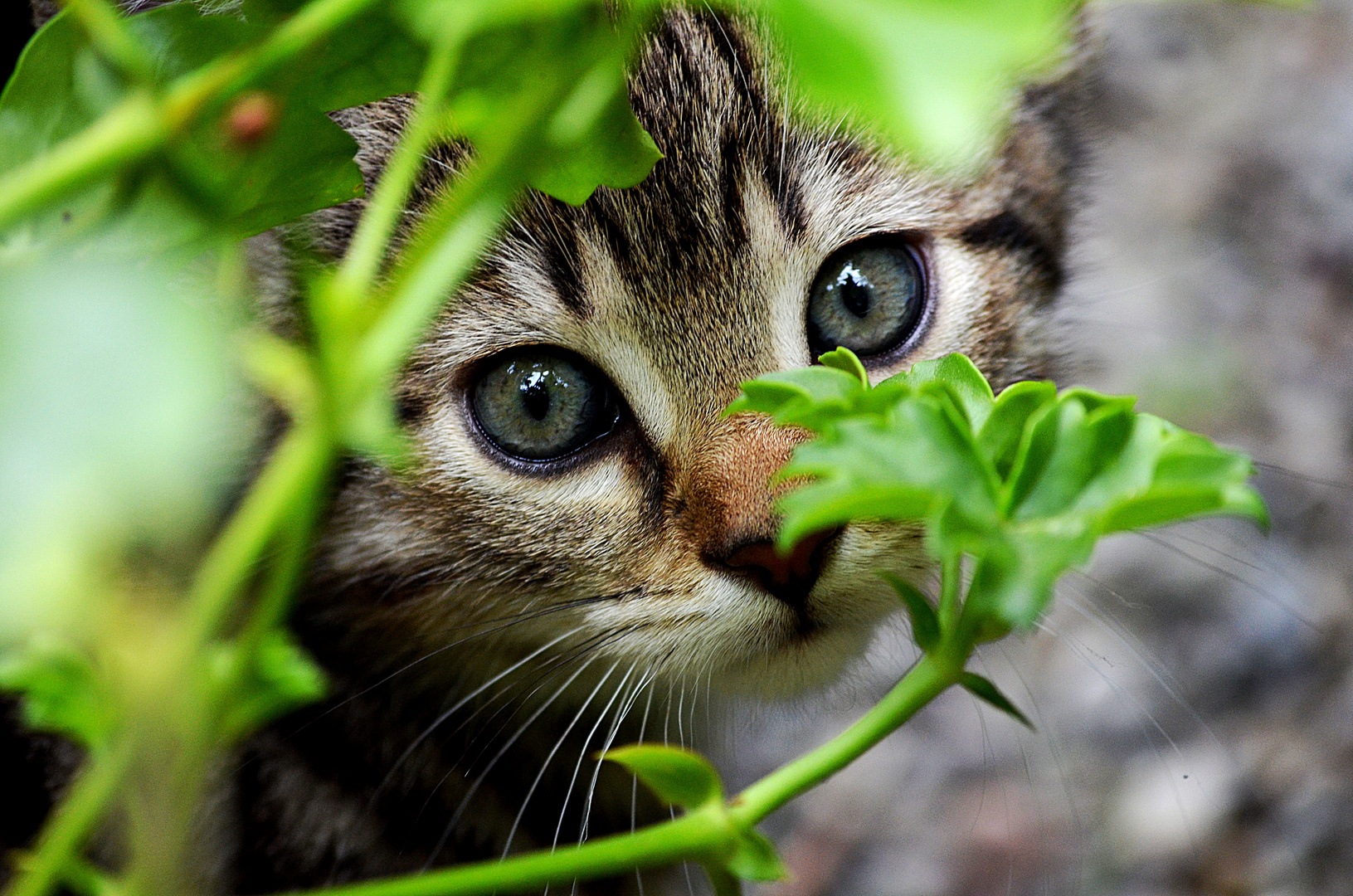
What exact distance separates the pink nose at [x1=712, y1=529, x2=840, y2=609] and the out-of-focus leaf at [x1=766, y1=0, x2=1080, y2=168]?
2.10ft

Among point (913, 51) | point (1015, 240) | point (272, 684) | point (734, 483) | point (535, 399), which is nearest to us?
point (913, 51)

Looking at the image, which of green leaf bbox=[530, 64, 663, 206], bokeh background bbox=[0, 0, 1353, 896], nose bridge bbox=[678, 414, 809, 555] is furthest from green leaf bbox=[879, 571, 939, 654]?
bokeh background bbox=[0, 0, 1353, 896]

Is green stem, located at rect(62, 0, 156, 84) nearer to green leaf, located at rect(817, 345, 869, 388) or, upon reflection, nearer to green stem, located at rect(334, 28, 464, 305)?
green stem, located at rect(334, 28, 464, 305)

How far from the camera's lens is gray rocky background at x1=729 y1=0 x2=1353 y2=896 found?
6.18ft

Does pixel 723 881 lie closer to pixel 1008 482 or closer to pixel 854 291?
pixel 1008 482

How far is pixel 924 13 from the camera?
0.23 meters

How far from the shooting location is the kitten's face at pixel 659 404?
0.90 metres

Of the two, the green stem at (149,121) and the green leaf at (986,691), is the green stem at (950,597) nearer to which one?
the green leaf at (986,691)

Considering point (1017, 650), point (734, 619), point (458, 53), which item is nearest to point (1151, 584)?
point (1017, 650)

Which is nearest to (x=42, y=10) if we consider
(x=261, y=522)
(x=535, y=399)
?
(x=535, y=399)

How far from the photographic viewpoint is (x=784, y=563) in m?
0.88

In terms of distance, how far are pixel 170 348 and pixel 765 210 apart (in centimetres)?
72

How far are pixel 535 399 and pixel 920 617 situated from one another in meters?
0.60

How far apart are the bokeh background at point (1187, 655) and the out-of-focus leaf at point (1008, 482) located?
3.29ft
